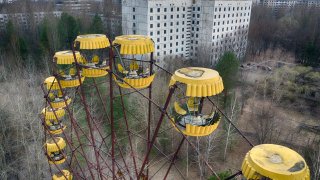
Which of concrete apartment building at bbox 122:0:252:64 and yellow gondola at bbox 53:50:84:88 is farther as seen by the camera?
concrete apartment building at bbox 122:0:252:64

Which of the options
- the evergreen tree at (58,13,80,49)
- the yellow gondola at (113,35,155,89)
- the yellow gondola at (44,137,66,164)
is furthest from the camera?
the evergreen tree at (58,13,80,49)

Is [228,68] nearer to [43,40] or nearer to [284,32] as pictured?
[43,40]

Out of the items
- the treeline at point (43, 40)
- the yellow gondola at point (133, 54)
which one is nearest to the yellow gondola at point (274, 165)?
the yellow gondola at point (133, 54)

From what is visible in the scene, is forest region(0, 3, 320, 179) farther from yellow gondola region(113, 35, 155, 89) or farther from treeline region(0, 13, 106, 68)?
yellow gondola region(113, 35, 155, 89)

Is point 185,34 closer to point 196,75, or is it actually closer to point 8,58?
point 8,58

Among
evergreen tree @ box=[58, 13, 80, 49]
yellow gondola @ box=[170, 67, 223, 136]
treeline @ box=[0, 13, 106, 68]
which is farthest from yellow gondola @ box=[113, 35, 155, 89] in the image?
evergreen tree @ box=[58, 13, 80, 49]

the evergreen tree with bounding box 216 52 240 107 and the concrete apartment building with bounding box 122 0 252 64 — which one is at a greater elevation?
the concrete apartment building with bounding box 122 0 252 64

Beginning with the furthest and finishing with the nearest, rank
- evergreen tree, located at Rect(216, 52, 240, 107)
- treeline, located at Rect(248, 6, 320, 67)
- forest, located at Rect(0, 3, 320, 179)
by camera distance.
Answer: treeline, located at Rect(248, 6, 320, 67) → evergreen tree, located at Rect(216, 52, 240, 107) → forest, located at Rect(0, 3, 320, 179)
